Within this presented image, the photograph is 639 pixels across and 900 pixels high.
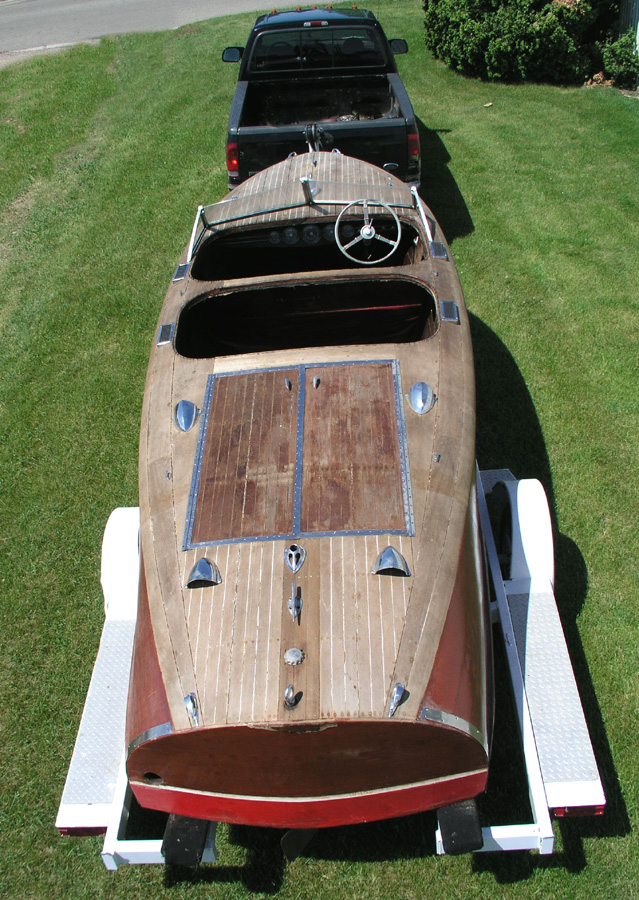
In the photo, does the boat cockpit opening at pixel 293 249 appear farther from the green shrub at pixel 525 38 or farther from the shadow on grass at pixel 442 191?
the green shrub at pixel 525 38

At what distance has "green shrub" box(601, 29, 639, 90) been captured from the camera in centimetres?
1100

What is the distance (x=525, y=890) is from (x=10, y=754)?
305 cm

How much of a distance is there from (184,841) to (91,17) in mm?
18678

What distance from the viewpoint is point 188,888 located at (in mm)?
3598

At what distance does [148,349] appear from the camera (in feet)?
23.0

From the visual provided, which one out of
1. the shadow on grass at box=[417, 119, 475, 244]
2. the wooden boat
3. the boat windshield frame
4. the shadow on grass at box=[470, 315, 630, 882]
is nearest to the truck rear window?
the shadow on grass at box=[417, 119, 475, 244]

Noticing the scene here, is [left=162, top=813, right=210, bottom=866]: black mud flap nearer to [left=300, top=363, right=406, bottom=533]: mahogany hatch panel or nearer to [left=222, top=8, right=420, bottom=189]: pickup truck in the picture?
[left=300, top=363, right=406, bottom=533]: mahogany hatch panel

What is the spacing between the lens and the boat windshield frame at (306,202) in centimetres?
527

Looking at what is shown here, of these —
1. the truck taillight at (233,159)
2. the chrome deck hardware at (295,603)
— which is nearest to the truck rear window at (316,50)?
the truck taillight at (233,159)

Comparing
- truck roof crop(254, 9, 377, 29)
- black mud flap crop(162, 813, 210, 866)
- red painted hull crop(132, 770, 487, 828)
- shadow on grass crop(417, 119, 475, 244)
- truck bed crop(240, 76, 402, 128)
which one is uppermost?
truck roof crop(254, 9, 377, 29)

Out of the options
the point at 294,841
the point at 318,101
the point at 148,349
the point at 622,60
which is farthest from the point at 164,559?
the point at 622,60

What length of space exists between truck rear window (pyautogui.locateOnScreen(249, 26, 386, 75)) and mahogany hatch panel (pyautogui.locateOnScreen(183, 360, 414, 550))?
621cm

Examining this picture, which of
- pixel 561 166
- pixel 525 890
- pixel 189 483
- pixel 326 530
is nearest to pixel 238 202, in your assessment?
pixel 189 483

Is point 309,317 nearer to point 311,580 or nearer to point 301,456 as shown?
point 301,456
